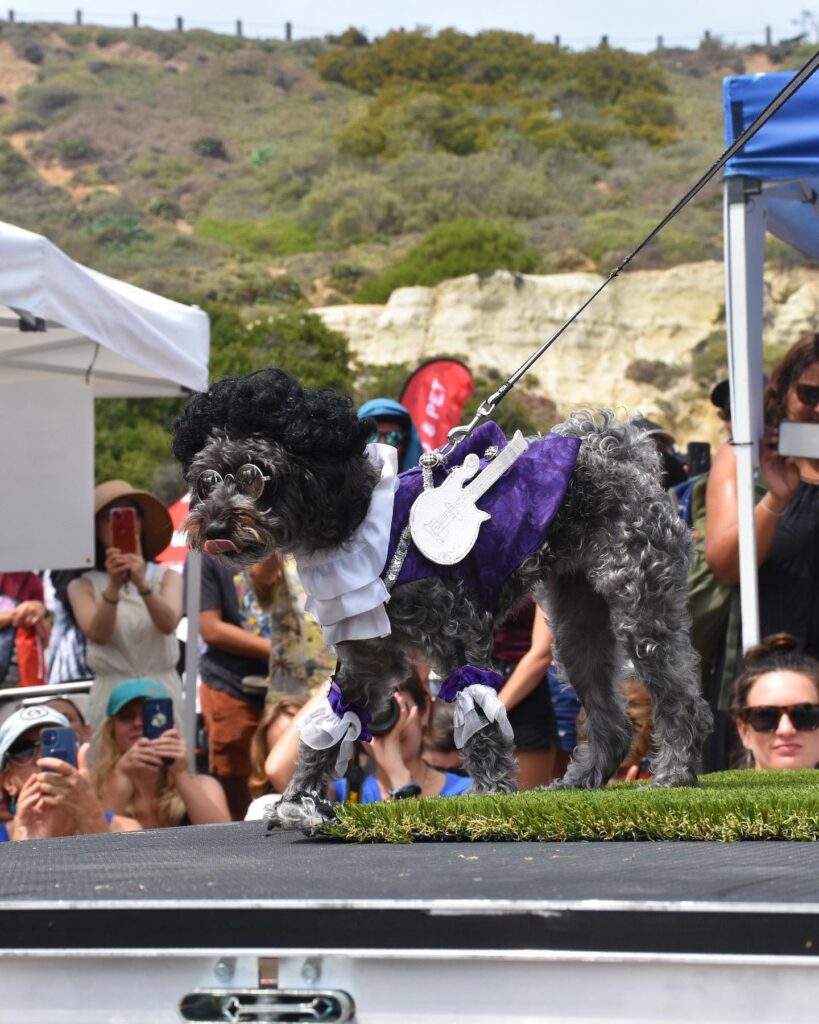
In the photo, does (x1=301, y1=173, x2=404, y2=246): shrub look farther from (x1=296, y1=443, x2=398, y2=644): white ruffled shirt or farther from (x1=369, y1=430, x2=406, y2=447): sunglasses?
(x1=296, y1=443, x2=398, y2=644): white ruffled shirt

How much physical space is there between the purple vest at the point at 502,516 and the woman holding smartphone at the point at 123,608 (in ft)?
13.4

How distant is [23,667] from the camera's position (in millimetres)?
8141

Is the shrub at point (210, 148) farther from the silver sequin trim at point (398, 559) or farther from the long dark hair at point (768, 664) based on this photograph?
the silver sequin trim at point (398, 559)

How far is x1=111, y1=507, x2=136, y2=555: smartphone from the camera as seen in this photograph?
8.05 m

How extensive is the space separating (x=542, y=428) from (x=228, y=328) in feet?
39.2

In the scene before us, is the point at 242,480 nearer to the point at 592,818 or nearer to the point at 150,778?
the point at 592,818

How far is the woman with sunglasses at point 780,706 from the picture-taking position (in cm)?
560

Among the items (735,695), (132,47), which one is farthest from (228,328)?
(132,47)

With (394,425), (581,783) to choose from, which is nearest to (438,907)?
(581,783)

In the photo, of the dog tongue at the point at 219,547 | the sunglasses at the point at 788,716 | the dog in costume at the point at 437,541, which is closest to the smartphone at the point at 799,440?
the sunglasses at the point at 788,716

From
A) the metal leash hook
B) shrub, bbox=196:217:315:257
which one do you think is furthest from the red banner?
shrub, bbox=196:217:315:257

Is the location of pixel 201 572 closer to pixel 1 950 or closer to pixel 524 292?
pixel 1 950

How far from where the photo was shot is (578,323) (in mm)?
52969

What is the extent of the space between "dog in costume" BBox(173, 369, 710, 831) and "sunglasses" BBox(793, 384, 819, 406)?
79.8 inches
